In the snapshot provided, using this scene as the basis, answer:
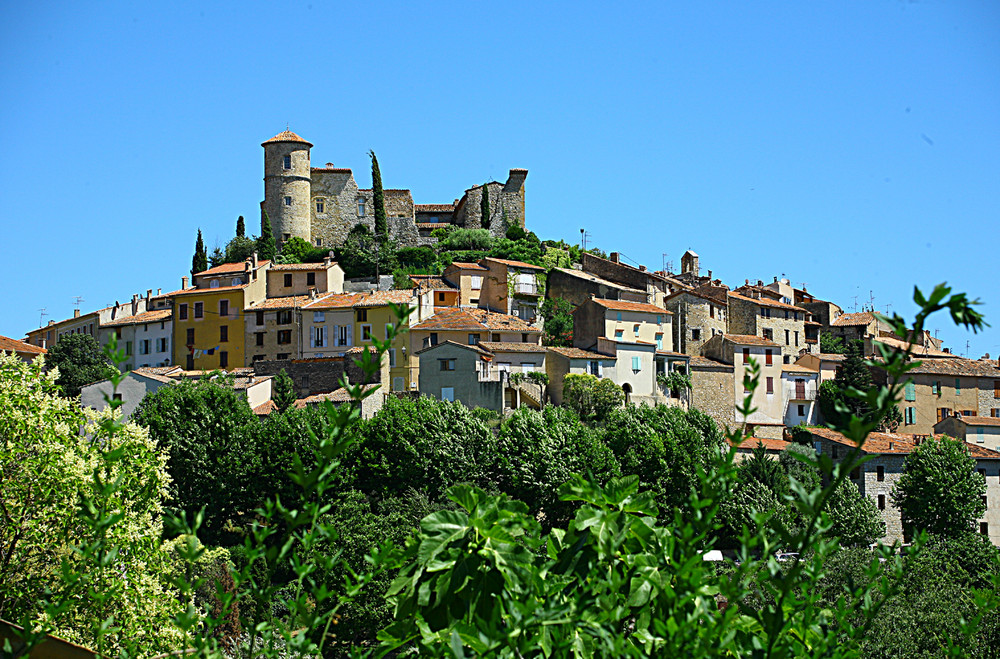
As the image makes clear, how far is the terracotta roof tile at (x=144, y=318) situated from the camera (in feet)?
219

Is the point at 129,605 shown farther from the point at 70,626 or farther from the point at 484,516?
the point at 484,516

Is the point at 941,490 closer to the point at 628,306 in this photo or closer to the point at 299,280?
the point at 628,306

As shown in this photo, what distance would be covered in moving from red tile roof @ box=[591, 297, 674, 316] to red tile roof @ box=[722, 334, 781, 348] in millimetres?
4299

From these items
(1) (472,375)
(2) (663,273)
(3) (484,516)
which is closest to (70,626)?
(3) (484,516)

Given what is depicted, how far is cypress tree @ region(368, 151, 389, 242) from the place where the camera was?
7712 cm

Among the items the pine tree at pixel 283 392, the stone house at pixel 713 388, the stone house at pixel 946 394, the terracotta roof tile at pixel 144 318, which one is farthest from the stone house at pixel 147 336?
the stone house at pixel 946 394

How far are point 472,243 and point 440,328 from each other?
22.7 meters

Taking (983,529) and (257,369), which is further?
(257,369)

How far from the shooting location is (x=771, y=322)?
6662 cm

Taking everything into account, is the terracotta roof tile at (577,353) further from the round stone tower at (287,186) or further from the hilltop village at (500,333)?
the round stone tower at (287,186)

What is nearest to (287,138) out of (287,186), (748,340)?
(287,186)

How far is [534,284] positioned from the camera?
218 ft

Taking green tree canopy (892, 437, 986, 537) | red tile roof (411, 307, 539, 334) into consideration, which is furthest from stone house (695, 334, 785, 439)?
green tree canopy (892, 437, 986, 537)

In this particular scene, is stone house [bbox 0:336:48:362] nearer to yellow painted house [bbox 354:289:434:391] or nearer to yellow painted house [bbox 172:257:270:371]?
yellow painted house [bbox 172:257:270:371]
